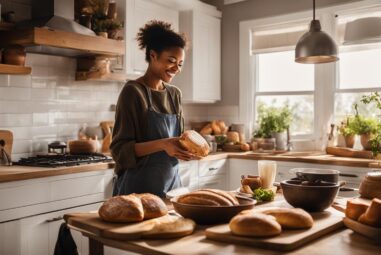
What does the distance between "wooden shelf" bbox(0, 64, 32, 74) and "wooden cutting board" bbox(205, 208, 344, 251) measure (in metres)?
2.39

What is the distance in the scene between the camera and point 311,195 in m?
1.63

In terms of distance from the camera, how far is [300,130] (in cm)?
484

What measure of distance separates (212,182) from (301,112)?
1333 mm

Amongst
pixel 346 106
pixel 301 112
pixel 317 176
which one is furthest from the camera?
pixel 301 112

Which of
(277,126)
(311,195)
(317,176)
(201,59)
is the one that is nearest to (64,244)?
(311,195)

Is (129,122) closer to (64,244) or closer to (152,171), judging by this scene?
(152,171)

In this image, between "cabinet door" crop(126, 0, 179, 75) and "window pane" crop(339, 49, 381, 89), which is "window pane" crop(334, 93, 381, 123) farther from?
"cabinet door" crop(126, 0, 179, 75)

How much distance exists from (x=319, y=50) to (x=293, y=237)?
1.89 meters

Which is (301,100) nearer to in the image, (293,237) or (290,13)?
(290,13)

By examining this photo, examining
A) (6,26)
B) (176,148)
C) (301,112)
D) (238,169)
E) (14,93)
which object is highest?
(6,26)

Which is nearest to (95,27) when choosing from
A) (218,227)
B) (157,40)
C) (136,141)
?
(157,40)

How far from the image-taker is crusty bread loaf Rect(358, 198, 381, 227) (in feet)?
4.46

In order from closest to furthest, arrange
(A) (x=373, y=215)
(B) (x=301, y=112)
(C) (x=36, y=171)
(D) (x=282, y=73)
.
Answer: (A) (x=373, y=215) < (C) (x=36, y=171) < (B) (x=301, y=112) < (D) (x=282, y=73)

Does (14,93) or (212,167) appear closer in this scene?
(14,93)
